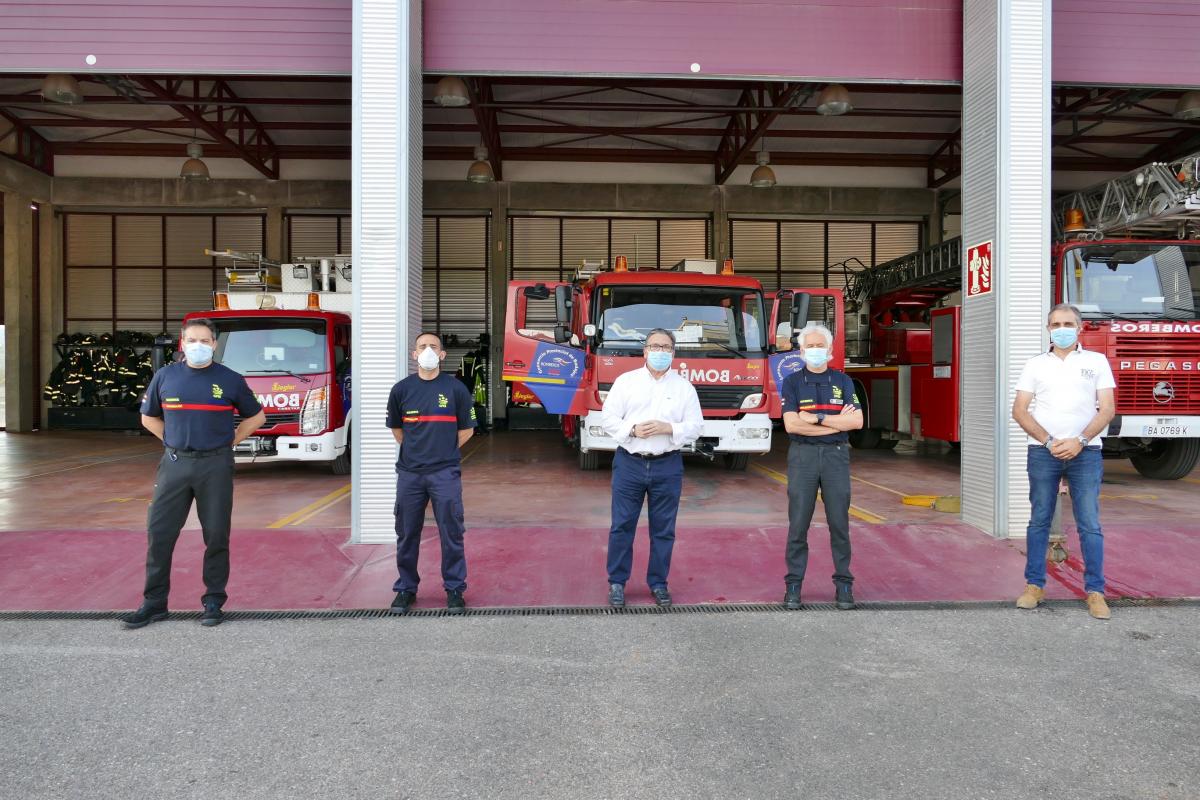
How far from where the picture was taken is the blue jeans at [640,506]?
15.9ft

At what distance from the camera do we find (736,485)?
9508 mm

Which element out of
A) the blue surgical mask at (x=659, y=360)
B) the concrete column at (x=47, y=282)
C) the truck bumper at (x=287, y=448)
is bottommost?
the truck bumper at (x=287, y=448)

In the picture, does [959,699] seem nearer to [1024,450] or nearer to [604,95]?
[1024,450]

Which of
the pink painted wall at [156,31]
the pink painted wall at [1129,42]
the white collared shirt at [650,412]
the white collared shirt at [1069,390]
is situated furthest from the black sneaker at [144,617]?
the pink painted wall at [1129,42]

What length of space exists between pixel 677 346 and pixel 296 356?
189 inches

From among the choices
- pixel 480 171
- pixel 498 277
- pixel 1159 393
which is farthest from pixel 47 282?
pixel 1159 393

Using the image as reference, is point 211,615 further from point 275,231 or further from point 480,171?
point 275,231

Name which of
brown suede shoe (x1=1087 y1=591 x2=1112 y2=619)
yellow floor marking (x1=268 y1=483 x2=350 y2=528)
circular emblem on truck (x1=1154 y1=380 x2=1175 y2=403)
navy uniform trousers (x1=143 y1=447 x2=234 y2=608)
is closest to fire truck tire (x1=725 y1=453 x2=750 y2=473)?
circular emblem on truck (x1=1154 y1=380 x2=1175 y2=403)

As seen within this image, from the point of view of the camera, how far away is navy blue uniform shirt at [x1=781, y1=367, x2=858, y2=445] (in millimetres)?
4785

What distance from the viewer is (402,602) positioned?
15.8 ft

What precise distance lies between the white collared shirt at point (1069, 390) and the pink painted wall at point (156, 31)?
19.6 feet

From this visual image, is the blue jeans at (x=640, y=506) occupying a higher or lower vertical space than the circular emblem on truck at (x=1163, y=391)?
lower

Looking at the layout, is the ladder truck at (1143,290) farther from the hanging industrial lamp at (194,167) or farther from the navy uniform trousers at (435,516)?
the hanging industrial lamp at (194,167)

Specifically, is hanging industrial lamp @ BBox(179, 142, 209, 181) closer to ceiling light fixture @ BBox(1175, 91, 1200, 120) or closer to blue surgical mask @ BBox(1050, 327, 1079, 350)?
blue surgical mask @ BBox(1050, 327, 1079, 350)
